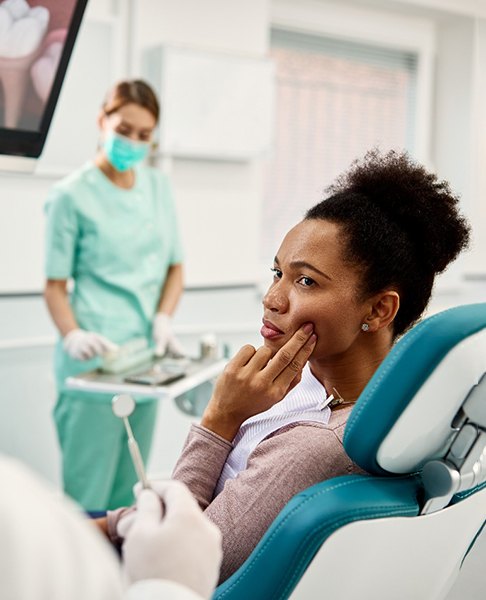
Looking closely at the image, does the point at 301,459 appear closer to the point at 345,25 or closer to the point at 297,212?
the point at 297,212

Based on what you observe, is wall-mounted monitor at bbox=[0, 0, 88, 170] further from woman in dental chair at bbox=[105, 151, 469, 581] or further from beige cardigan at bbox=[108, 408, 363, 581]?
beige cardigan at bbox=[108, 408, 363, 581]

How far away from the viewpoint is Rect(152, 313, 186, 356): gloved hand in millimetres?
2811

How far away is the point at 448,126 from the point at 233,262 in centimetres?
150

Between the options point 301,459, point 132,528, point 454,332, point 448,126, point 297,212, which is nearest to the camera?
point 132,528

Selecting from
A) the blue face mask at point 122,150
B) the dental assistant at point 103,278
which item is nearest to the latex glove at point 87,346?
the dental assistant at point 103,278

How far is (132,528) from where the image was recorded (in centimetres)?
89

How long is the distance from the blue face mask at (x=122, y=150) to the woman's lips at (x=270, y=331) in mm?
1425

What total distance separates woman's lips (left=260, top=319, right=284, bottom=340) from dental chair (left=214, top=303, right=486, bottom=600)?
0.32 m

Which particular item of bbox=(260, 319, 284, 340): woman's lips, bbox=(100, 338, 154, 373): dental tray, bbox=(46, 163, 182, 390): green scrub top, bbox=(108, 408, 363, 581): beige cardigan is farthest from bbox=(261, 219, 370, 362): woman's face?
bbox=(46, 163, 182, 390): green scrub top

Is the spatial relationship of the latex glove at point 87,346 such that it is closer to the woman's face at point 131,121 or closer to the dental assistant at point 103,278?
the dental assistant at point 103,278

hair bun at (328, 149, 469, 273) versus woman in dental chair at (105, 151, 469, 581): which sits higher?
hair bun at (328, 149, 469, 273)

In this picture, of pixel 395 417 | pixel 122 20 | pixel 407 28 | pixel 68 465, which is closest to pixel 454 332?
pixel 395 417

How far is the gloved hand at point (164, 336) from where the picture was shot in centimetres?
281

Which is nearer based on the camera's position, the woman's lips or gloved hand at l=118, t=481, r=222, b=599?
gloved hand at l=118, t=481, r=222, b=599
